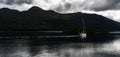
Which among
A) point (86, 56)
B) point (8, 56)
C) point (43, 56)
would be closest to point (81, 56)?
point (86, 56)

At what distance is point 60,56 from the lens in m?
68.4

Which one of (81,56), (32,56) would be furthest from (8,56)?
(81,56)

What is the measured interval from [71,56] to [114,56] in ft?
43.1

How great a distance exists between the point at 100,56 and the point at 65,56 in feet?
34.5

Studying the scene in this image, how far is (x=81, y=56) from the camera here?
70.1 metres

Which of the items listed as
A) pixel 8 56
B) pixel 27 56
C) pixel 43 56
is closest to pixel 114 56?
pixel 43 56

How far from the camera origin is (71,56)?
6856 cm

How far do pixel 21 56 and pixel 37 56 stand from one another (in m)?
4.75

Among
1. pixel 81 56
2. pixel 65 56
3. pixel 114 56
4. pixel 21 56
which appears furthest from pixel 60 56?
pixel 114 56

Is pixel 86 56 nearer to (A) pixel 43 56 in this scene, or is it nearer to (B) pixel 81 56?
(B) pixel 81 56

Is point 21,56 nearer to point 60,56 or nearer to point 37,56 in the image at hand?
point 37,56

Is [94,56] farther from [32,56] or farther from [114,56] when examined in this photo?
[32,56]

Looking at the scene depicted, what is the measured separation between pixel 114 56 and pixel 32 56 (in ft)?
81.2

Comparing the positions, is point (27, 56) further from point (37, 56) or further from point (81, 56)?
point (81, 56)
